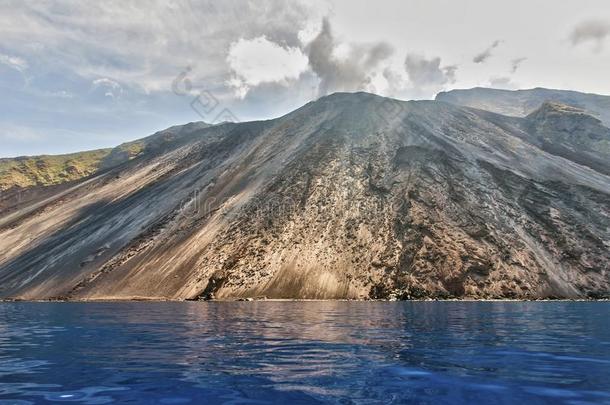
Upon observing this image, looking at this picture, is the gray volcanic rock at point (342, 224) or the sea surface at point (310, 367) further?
the gray volcanic rock at point (342, 224)

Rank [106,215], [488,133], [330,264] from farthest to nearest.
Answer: [488,133] → [106,215] → [330,264]

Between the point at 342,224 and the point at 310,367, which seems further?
the point at 342,224

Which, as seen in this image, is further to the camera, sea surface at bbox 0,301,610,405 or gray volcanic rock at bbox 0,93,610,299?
gray volcanic rock at bbox 0,93,610,299

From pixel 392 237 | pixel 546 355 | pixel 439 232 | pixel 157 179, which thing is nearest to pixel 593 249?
pixel 439 232

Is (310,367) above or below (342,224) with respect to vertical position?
below

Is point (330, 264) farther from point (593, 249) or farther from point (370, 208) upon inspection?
point (593, 249)
